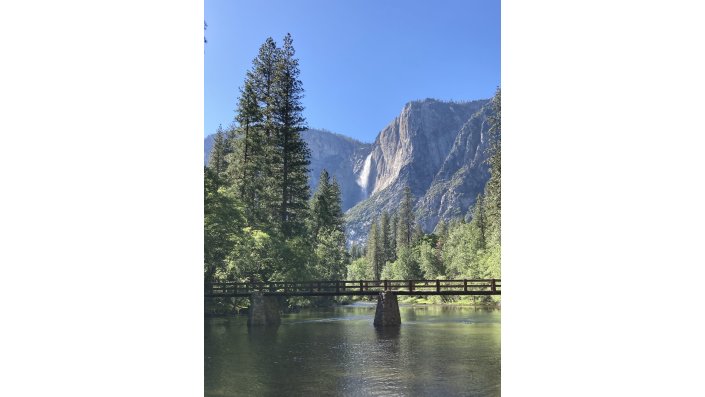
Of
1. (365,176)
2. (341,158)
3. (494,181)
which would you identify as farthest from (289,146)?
(365,176)

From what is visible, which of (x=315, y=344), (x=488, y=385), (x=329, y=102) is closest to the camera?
(x=488, y=385)

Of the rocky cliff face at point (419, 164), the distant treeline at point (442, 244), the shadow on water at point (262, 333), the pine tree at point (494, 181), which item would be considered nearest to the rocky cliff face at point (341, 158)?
the rocky cliff face at point (419, 164)

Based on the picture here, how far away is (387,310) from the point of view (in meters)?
12.7

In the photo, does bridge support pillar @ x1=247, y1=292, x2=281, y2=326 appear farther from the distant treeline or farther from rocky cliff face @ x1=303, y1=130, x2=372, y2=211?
the distant treeline

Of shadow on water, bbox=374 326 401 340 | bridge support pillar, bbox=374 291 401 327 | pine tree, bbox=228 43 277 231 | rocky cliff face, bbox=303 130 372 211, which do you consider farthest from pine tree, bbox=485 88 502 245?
pine tree, bbox=228 43 277 231

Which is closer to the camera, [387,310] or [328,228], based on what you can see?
[387,310]

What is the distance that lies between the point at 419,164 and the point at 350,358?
1803 centimetres

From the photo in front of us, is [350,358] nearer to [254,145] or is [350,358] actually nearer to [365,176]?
[254,145]

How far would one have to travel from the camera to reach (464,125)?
20.1 m

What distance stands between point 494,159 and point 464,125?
590cm
